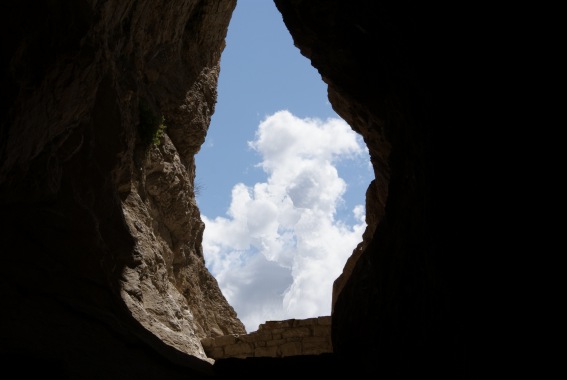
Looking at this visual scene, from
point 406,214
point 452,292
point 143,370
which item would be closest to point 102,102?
point 143,370

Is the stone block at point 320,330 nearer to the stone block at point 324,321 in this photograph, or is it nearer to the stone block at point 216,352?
the stone block at point 324,321

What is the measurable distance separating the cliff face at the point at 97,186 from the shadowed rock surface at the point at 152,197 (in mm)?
24

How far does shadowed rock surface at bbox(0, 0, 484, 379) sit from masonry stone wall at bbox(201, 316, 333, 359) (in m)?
1.00

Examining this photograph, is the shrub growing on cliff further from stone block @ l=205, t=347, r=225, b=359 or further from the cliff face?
stone block @ l=205, t=347, r=225, b=359

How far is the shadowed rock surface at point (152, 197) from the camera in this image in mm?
4176

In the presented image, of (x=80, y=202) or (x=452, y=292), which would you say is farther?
(x=80, y=202)

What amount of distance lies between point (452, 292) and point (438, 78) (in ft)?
5.04

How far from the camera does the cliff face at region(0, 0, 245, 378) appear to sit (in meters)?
5.25

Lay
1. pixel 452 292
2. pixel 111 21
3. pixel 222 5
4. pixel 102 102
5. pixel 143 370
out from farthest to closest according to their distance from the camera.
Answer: pixel 222 5 < pixel 102 102 < pixel 111 21 < pixel 143 370 < pixel 452 292

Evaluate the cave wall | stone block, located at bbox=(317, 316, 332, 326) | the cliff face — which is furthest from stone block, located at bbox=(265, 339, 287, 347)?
the cave wall

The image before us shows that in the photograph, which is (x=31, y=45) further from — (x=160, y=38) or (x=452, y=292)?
(x=160, y=38)

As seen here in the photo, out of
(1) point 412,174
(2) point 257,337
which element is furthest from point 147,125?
(1) point 412,174

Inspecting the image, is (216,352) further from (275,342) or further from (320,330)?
(320,330)

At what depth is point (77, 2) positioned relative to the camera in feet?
18.0
